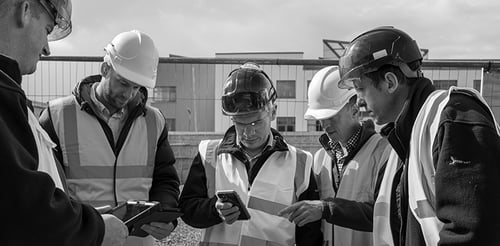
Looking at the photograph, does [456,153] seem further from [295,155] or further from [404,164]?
[295,155]

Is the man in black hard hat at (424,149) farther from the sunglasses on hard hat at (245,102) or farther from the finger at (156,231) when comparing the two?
the finger at (156,231)

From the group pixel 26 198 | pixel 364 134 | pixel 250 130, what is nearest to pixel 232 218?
pixel 250 130

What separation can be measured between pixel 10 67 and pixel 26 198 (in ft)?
1.65

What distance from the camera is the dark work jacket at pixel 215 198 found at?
3215 millimetres

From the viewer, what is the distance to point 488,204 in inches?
68.9

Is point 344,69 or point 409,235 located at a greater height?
point 344,69

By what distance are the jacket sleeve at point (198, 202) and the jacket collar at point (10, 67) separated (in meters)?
1.64

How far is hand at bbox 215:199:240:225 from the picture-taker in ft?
9.70

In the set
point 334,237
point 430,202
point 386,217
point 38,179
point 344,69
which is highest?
point 344,69

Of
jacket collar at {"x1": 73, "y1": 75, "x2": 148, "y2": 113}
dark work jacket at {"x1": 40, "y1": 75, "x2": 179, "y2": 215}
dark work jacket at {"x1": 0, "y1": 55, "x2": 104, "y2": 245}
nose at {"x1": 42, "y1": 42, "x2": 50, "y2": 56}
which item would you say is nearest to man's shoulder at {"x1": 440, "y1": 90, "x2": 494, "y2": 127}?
dark work jacket at {"x1": 0, "y1": 55, "x2": 104, "y2": 245}

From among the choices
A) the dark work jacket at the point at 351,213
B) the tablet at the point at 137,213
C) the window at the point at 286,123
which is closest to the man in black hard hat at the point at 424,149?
the dark work jacket at the point at 351,213

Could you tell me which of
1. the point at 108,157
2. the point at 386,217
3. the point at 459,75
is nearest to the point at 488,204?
the point at 386,217

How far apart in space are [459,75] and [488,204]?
4378mm

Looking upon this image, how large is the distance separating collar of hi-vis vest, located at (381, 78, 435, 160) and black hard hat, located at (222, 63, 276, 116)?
1197 millimetres
